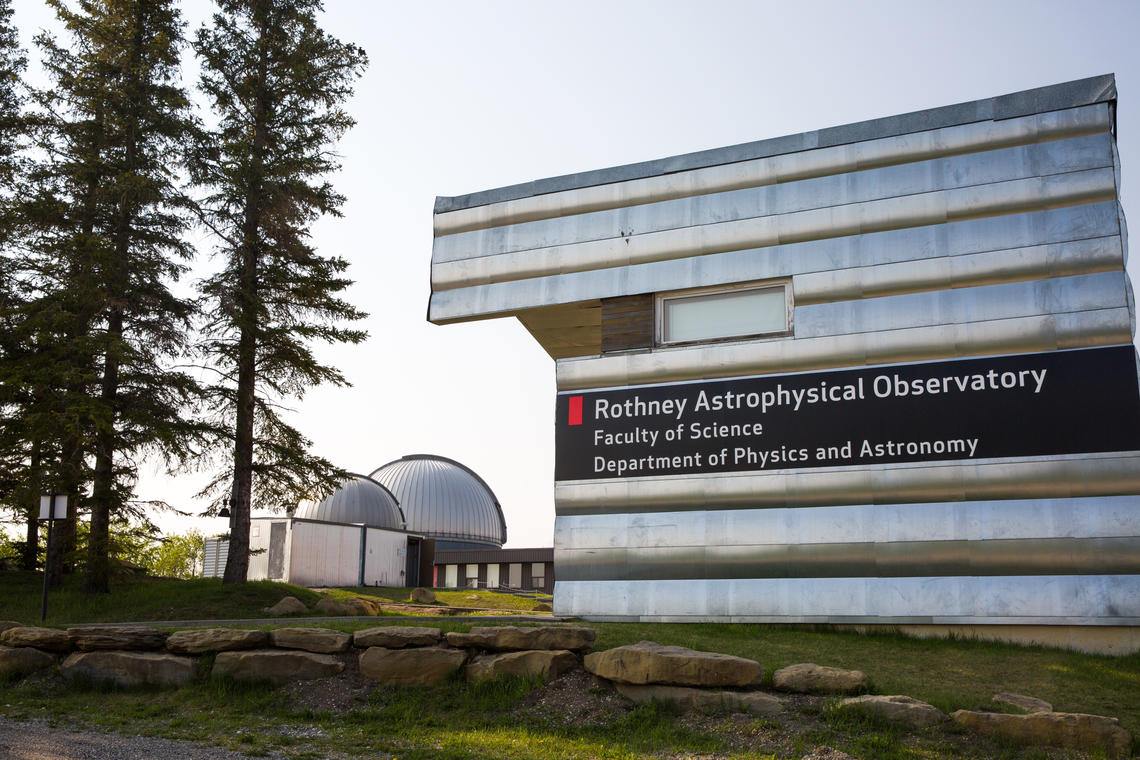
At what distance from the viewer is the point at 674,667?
943 centimetres

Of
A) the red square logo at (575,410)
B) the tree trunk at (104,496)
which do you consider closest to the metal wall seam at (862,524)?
the red square logo at (575,410)

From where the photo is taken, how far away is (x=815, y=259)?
1348 cm

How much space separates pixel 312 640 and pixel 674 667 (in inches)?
179

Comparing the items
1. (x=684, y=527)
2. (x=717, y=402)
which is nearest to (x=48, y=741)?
(x=684, y=527)

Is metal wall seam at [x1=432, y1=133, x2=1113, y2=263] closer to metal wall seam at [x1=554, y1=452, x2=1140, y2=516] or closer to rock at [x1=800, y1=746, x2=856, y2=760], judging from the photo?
metal wall seam at [x1=554, y1=452, x2=1140, y2=516]

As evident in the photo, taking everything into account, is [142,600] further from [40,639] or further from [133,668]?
[133,668]

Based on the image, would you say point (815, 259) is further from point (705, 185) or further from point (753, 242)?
point (705, 185)

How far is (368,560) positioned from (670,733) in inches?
1231

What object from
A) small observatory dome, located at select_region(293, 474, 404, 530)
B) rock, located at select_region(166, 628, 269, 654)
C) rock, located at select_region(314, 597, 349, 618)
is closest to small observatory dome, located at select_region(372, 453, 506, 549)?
small observatory dome, located at select_region(293, 474, 404, 530)

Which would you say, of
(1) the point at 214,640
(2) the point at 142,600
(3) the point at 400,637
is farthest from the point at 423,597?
(3) the point at 400,637

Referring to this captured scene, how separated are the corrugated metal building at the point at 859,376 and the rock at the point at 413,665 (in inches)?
127

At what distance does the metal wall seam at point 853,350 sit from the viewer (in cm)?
1203

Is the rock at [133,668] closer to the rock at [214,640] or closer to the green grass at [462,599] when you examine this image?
the rock at [214,640]

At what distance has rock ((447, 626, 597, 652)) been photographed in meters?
10.6
